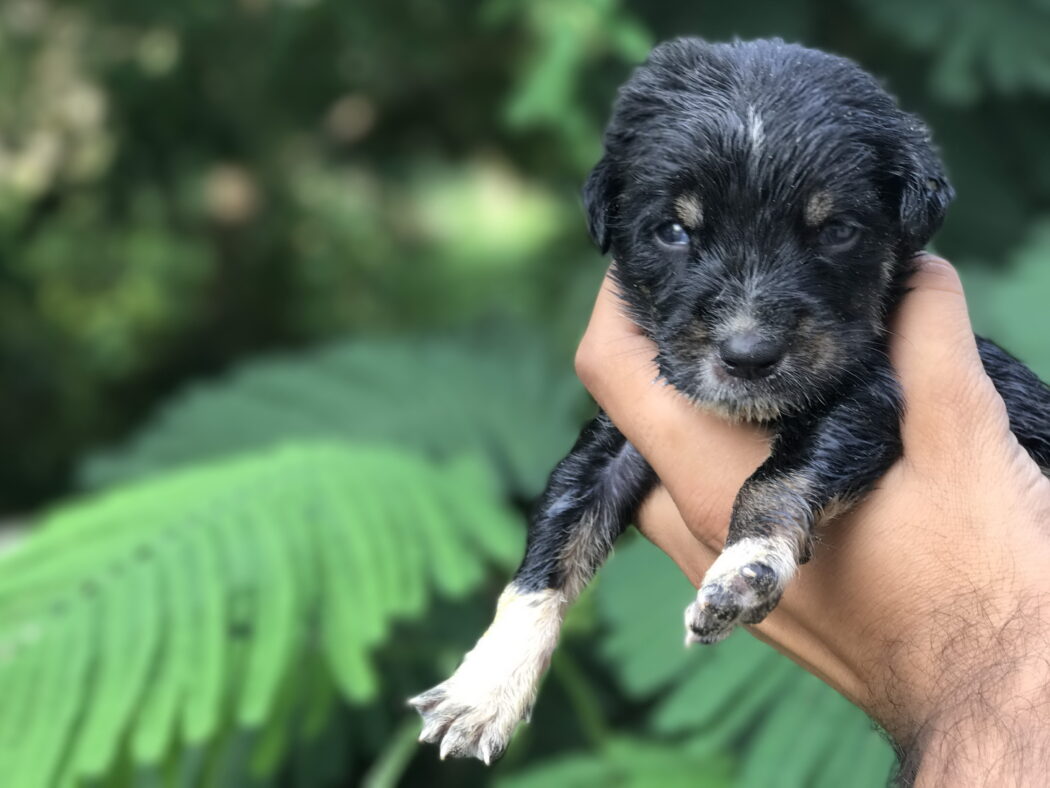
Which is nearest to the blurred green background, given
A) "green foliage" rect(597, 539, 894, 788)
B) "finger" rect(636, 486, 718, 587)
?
"green foliage" rect(597, 539, 894, 788)

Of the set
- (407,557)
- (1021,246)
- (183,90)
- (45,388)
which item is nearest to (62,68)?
(183,90)

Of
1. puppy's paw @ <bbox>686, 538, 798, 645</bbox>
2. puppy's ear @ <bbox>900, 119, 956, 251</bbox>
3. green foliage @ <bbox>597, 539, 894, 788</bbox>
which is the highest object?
puppy's ear @ <bbox>900, 119, 956, 251</bbox>

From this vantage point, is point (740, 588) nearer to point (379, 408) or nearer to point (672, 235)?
point (672, 235)

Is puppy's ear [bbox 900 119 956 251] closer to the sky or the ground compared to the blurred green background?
closer to the sky

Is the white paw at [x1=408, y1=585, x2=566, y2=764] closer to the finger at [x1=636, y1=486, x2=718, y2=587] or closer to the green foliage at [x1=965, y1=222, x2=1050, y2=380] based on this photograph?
the finger at [x1=636, y1=486, x2=718, y2=587]

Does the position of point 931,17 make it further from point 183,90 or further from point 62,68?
point 62,68

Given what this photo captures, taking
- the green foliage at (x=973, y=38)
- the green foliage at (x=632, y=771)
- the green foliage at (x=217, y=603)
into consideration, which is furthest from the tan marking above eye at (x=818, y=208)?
the green foliage at (x=973, y=38)

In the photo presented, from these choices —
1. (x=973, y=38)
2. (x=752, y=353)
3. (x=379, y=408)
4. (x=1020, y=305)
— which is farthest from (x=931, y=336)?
(x=379, y=408)
